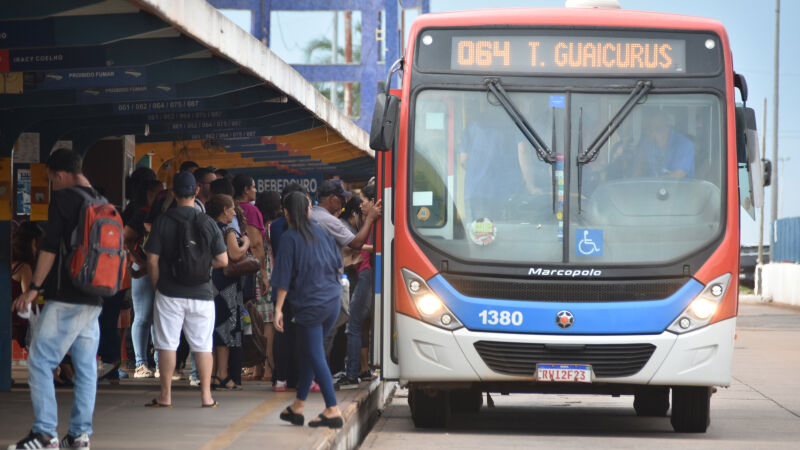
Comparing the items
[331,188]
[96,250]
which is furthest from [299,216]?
[331,188]

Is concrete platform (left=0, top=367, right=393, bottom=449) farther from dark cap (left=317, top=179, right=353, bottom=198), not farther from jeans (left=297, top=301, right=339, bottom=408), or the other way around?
dark cap (left=317, top=179, right=353, bottom=198)

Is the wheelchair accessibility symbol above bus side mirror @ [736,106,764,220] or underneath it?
underneath

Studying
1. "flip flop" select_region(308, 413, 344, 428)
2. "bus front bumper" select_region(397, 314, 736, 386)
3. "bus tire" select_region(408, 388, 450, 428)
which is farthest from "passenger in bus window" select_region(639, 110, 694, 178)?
"flip flop" select_region(308, 413, 344, 428)

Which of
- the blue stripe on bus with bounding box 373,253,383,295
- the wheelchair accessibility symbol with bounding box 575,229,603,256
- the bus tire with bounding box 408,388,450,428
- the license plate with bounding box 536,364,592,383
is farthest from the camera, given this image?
the bus tire with bounding box 408,388,450,428

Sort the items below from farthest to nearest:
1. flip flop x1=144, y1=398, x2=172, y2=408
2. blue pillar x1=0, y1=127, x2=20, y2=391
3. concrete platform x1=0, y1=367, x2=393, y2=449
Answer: blue pillar x1=0, y1=127, x2=20, y2=391, flip flop x1=144, y1=398, x2=172, y2=408, concrete platform x1=0, y1=367, x2=393, y2=449

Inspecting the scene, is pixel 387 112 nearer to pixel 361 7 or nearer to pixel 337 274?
pixel 337 274

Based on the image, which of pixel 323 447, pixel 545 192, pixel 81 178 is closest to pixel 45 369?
pixel 81 178

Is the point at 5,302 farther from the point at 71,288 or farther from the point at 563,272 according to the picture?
the point at 563,272

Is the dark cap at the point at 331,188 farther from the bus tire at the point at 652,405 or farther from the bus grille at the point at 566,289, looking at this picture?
the bus tire at the point at 652,405

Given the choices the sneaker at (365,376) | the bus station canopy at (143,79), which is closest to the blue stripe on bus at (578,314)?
the bus station canopy at (143,79)

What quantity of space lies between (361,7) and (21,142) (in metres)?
43.9

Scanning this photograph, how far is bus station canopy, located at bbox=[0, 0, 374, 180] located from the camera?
9.47 m

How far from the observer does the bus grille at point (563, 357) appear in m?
10.1

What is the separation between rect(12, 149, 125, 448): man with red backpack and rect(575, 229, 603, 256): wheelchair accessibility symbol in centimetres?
376
